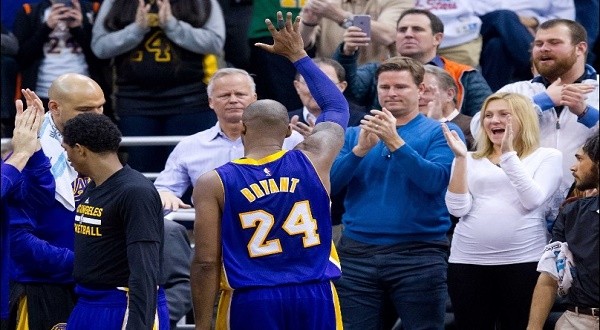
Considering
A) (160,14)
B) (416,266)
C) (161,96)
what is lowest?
(416,266)

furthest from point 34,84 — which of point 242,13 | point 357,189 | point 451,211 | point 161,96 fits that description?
point 451,211

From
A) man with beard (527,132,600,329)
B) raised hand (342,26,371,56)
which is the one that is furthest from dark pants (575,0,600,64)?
man with beard (527,132,600,329)

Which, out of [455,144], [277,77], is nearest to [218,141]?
[277,77]

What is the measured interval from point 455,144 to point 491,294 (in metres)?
1.03

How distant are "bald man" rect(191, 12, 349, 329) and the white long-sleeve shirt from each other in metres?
1.48

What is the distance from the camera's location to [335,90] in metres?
7.38

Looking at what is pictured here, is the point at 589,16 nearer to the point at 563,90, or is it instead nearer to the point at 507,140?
the point at 563,90

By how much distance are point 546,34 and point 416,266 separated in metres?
2.01

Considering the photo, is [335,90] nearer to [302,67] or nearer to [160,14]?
[302,67]

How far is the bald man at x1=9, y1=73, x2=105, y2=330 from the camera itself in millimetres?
7234

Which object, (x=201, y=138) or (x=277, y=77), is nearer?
(x=201, y=138)

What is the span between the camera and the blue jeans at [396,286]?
821 centimetres

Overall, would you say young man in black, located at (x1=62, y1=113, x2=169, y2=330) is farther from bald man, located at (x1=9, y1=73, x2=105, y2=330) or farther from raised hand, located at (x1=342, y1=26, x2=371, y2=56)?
raised hand, located at (x1=342, y1=26, x2=371, y2=56)

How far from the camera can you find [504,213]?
815cm
